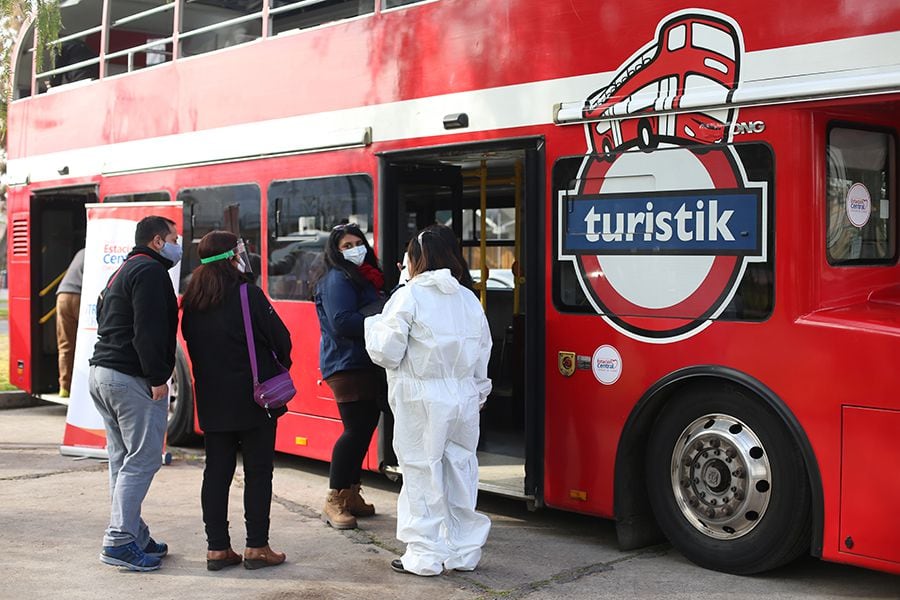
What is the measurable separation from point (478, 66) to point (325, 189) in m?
1.63

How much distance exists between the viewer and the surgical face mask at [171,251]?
5684 mm

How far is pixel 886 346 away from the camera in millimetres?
4723

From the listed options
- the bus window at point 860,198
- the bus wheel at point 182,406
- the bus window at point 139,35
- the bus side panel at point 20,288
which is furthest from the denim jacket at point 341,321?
the bus side panel at point 20,288

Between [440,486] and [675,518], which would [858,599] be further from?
[440,486]

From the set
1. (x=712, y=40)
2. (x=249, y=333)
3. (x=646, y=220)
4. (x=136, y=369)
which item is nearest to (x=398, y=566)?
(x=249, y=333)

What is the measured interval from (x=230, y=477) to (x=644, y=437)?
2129 mm

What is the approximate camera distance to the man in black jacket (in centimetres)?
541

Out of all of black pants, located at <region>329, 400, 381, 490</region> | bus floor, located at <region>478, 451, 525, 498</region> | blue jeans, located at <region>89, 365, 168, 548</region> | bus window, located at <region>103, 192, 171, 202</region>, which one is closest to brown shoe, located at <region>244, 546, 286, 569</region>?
blue jeans, located at <region>89, 365, 168, 548</region>

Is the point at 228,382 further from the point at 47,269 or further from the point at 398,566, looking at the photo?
the point at 47,269

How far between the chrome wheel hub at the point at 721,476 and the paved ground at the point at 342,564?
28 centimetres

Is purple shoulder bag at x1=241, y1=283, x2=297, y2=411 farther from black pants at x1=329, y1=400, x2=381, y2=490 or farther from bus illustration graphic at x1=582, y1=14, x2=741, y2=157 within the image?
bus illustration graphic at x1=582, y1=14, x2=741, y2=157

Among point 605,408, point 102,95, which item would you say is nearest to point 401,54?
point 605,408

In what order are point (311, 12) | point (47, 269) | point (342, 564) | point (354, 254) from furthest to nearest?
point (47, 269)
point (311, 12)
point (354, 254)
point (342, 564)

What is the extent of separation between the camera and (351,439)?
248 inches
